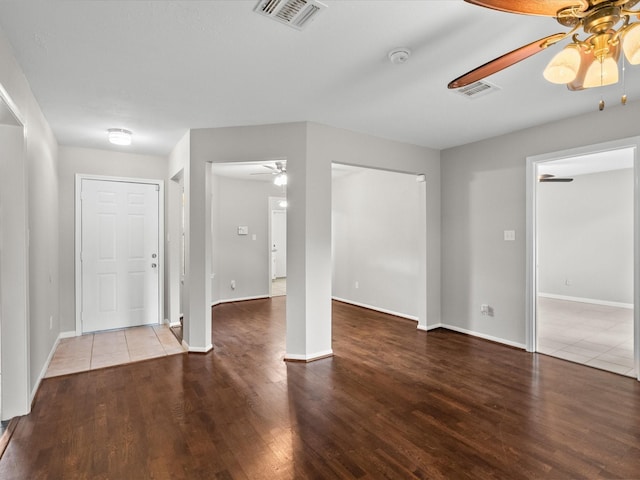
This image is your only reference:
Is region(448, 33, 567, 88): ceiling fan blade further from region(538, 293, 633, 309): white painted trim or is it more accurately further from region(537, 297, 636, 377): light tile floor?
region(538, 293, 633, 309): white painted trim

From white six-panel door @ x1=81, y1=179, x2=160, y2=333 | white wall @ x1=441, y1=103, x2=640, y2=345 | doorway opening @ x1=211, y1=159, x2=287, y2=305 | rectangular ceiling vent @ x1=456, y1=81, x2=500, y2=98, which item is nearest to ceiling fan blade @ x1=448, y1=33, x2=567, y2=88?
rectangular ceiling vent @ x1=456, y1=81, x2=500, y2=98

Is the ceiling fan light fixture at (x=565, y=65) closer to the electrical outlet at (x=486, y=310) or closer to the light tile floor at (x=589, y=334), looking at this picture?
the light tile floor at (x=589, y=334)

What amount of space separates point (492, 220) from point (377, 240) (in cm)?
204

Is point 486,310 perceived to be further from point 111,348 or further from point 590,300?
point 111,348

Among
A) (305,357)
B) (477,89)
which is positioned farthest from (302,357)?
(477,89)

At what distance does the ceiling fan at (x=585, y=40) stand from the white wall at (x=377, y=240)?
337 centimetres

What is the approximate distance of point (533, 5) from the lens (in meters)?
1.28

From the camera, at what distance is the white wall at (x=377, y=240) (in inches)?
211

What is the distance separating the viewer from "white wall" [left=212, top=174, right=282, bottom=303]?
21.7ft

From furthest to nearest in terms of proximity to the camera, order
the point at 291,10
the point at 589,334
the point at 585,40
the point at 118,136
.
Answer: the point at 589,334 < the point at 118,136 < the point at 291,10 < the point at 585,40

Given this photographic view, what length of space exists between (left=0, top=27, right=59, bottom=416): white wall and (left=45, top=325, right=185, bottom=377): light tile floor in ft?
0.59

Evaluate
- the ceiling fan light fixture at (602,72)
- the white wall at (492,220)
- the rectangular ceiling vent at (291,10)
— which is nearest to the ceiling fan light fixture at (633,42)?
the ceiling fan light fixture at (602,72)

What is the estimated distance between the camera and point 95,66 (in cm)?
245

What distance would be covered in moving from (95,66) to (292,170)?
1.86m
